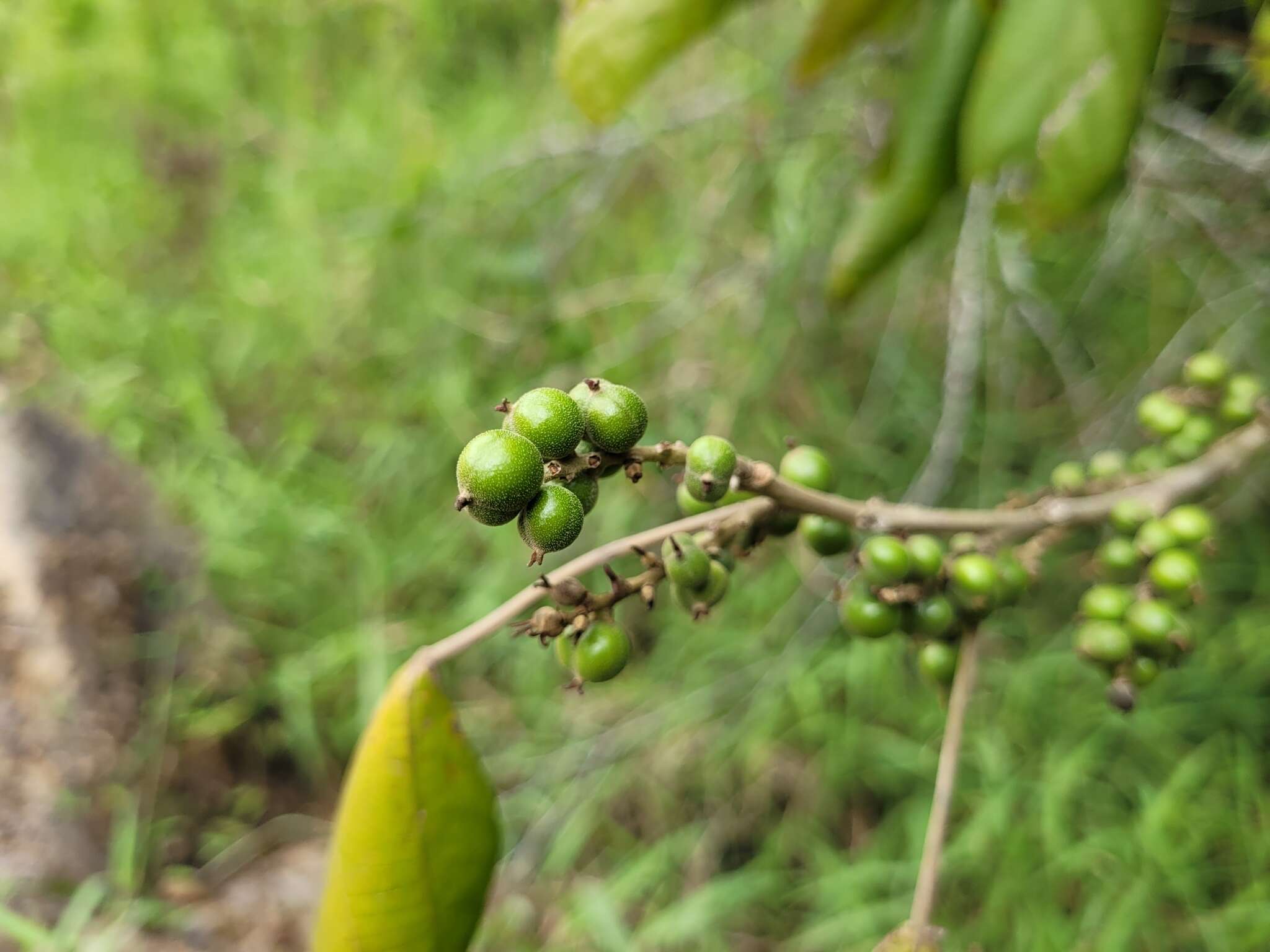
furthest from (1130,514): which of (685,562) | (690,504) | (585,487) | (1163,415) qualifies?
(585,487)

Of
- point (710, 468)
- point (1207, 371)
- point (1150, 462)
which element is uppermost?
point (710, 468)

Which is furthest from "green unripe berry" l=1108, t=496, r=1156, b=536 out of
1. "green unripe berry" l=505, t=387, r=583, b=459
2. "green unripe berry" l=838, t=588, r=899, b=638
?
"green unripe berry" l=505, t=387, r=583, b=459

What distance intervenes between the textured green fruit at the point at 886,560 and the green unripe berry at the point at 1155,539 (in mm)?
551

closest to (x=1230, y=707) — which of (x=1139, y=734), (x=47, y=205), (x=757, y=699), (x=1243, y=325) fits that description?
(x=1139, y=734)

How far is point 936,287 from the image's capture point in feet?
11.3

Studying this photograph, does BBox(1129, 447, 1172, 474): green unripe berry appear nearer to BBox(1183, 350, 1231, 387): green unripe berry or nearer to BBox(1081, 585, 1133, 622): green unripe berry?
BBox(1183, 350, 1231, 387): green unripe berry

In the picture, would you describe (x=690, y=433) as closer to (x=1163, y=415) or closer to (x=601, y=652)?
(x=1163, y=415)

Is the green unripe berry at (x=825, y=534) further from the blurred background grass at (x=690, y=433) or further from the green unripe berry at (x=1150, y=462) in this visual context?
the blurred background grass at (x=690, y=433)

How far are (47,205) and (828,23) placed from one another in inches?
176

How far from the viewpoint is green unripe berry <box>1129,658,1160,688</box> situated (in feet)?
5.04

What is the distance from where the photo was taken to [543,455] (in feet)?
3.32

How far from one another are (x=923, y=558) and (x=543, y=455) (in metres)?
0.70

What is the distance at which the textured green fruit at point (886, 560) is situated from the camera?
1325 millimetres

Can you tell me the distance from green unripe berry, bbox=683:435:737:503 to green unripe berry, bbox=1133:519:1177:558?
94cm
